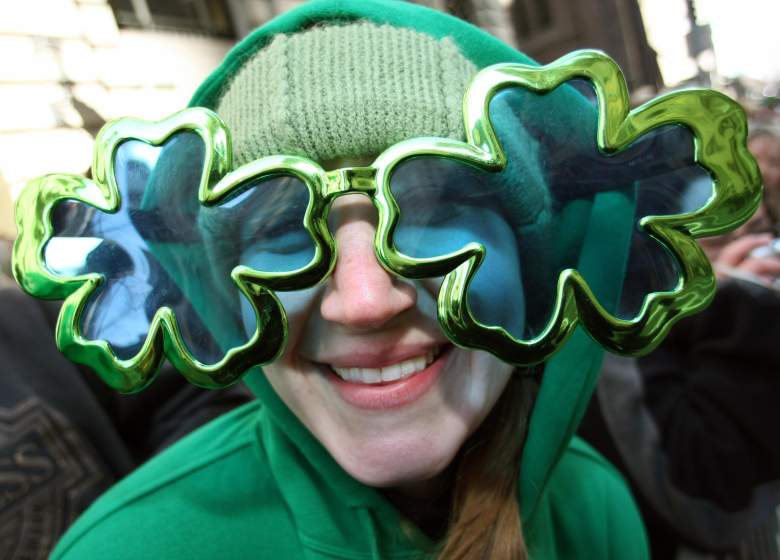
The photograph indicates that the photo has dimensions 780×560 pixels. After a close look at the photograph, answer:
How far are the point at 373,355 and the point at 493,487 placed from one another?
0.32 m

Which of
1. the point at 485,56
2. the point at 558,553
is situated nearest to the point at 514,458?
the point at 558,553

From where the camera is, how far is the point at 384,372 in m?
0.70

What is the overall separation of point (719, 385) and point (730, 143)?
94 centimetres

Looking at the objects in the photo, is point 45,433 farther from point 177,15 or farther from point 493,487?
point 177,15

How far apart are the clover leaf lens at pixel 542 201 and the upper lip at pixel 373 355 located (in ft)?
0.33

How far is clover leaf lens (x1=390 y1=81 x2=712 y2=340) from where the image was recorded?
2.10 feet

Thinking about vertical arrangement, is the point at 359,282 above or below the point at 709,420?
above

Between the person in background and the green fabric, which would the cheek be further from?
the person in background

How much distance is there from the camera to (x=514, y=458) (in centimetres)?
88

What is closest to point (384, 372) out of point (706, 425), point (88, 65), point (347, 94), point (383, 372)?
point (383, 372)

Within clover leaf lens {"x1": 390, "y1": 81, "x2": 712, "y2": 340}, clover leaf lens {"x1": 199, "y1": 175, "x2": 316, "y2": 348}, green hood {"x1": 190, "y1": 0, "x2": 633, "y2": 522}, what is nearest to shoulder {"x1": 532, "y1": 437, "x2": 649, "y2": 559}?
green hood {"x1": 190, "y1": 0, "x2": 633, "y2": 522}

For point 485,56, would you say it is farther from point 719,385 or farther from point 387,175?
point 719,385

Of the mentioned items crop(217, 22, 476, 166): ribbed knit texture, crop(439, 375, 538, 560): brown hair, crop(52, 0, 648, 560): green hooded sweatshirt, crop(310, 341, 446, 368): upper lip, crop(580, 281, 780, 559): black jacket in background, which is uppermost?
crop(217, 22, 476, 166): ribbed knit texture

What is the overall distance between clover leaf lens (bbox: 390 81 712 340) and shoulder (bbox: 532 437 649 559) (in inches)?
18.9
